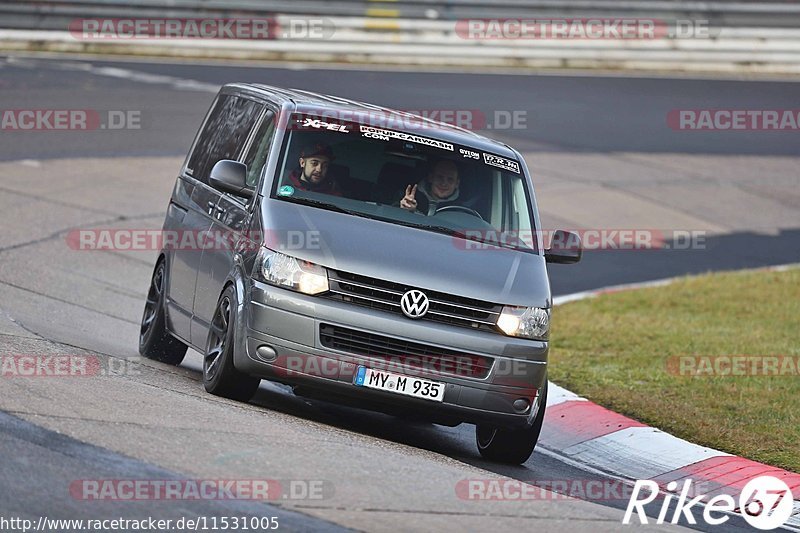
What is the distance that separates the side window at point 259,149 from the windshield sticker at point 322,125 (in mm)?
223

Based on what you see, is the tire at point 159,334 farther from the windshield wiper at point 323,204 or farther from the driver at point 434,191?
the driver at point 434,191

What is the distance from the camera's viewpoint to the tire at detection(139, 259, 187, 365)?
10.4 meters

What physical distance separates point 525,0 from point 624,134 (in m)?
4.96

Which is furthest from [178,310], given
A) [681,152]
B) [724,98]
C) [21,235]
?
[724,98]

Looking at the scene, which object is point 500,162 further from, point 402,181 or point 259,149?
point 259,149

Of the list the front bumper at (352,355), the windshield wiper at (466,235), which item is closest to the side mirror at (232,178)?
the front bumper at (352,355)

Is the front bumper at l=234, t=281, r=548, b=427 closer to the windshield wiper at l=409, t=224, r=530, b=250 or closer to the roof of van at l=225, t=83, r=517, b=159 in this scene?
the windshield wiper at l=409, t=224, r=530, b=250

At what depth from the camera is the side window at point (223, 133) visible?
32.5 feet

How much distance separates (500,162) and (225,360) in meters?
2.40

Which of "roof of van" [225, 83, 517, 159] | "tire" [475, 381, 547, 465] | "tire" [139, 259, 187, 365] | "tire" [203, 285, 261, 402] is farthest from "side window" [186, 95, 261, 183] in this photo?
"tire" [475, 381, 547, 465]

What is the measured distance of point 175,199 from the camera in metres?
10.5

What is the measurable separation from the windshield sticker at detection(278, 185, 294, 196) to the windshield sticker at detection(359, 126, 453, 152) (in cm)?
67

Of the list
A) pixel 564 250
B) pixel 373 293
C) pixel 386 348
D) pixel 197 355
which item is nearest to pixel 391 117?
pixel 564 250

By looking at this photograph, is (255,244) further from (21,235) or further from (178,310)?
(21,235)
